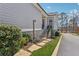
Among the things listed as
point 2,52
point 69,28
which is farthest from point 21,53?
point 69,28

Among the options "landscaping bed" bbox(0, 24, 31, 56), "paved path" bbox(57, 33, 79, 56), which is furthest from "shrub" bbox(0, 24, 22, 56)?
"paved path" bbox(57, 33, 79, 56)

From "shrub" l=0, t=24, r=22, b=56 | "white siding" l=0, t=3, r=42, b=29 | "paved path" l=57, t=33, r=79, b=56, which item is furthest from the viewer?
"paved path" l=57, t=33, r=79, b=56

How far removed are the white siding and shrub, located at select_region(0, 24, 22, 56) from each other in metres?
1.10

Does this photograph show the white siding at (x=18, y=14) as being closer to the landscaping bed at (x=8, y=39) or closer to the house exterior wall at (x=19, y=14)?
the house exterior wall at (x=19, y=14)

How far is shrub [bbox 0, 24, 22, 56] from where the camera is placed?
5.60m

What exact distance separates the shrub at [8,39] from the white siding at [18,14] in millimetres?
1102

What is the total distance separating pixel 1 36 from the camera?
554 centimetres

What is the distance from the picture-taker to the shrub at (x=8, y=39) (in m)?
5.60

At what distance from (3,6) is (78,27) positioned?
9.88ft

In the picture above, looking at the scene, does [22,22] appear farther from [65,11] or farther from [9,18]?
[65,11]

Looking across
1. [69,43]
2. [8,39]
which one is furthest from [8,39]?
[69,43]

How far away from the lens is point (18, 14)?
8.20m

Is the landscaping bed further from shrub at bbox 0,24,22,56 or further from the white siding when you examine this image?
the white siding

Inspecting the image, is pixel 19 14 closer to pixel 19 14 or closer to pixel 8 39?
pixel 19 14
